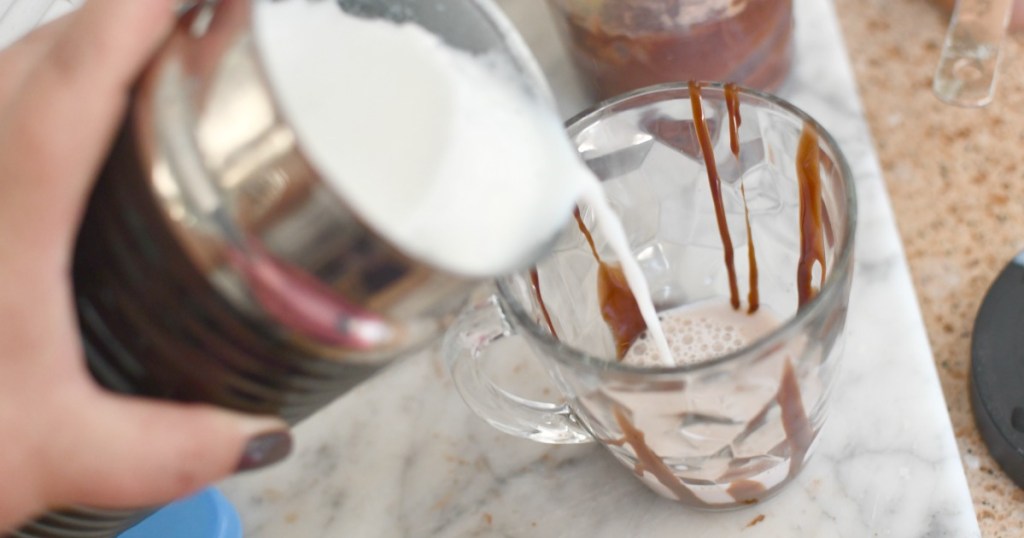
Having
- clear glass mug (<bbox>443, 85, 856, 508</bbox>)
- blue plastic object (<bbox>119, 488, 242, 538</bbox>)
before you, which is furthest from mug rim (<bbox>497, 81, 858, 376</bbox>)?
blue plastic object (<bbox>119, 488, 242, 538</bbox>)

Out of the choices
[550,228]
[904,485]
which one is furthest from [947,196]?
[550,228]

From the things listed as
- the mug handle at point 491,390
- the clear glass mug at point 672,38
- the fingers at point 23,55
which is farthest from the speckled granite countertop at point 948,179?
the fingers at point 23,55

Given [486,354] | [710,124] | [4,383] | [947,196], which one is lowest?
[947,196]

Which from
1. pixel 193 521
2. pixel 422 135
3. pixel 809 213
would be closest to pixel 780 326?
pixel 809 213

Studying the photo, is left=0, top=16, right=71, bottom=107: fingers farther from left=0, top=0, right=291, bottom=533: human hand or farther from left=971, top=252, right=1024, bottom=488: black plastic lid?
left=971, top=252, right=1024, bottom=488: black plastic lid

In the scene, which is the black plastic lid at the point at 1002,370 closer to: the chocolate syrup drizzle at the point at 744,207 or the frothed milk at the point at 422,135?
the chocolate syrup drizzle at the point at 744,207

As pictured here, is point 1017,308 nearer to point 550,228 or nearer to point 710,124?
point 710,124
